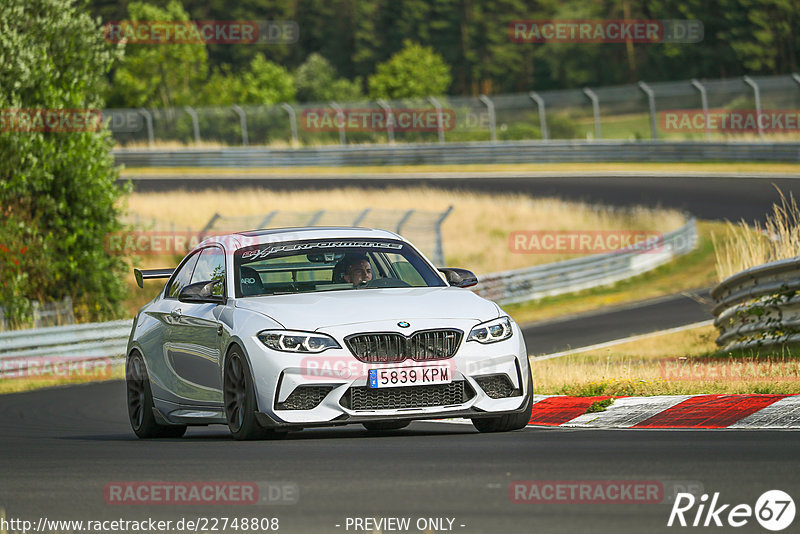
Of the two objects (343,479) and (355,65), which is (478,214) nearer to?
(343,479)

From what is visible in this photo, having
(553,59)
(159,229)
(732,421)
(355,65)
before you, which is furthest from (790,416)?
(355,65)

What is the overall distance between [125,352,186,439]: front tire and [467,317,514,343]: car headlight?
294 cm

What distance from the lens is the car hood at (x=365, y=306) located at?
8922 millimetres

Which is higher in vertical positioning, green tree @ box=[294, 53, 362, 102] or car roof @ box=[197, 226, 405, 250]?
green tree @ box=[294, 53, 362, 102]

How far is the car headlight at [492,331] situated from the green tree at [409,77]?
66912 millimetres

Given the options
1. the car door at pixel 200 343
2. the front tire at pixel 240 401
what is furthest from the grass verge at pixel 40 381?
the front tire at pixel 240 401

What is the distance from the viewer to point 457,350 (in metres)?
8.96

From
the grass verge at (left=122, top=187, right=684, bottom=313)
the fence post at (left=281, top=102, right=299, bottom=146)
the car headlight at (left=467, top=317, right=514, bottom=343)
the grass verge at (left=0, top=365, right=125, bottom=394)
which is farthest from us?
the fence post at (left=281, top=102, right=299, bottom=146)

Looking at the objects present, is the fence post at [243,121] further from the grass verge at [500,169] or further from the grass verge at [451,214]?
the grass verge at [451,214]

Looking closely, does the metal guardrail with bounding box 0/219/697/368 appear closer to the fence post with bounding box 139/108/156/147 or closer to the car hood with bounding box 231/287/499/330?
the car hood with bounding box 231/287/499/330

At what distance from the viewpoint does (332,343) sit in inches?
346

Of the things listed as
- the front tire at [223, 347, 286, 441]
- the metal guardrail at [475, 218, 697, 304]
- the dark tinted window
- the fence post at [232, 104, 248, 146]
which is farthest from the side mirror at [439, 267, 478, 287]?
the fence post at [232, 104, 248, 146]

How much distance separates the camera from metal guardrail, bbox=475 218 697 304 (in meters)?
28.1

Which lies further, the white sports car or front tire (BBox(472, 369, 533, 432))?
front tire (BBox(472, 369, 533, 432))
